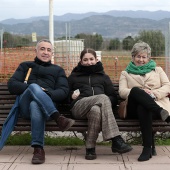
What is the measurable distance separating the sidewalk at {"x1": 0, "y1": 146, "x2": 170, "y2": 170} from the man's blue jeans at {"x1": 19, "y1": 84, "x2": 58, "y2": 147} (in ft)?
0.96

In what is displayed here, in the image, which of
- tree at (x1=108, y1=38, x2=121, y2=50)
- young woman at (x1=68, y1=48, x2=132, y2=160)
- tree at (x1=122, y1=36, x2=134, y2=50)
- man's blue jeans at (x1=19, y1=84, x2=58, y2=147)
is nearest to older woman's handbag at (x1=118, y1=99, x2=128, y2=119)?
young woman at (x1=68, y1=48, x2=132, y2=160)

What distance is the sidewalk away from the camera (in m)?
4.80

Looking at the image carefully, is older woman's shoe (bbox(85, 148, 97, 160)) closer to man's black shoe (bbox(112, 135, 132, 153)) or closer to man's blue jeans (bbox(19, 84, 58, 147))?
man's black shoe (bbox(112, 135, 132, 153))

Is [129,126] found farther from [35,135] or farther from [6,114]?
[6,114]

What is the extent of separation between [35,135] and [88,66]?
114 cm

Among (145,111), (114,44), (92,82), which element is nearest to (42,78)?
(92,82)

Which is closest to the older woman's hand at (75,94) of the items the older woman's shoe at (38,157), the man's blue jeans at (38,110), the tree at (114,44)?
the man's blue jeans at (38,110)

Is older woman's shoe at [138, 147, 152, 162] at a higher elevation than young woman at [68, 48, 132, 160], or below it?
below

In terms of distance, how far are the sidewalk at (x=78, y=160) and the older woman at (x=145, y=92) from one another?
207 mm

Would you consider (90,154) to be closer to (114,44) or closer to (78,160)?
(78,160)

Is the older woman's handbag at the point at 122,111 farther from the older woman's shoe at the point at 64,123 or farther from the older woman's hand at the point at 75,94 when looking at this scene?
the older woman's shoe at the point at 64,123

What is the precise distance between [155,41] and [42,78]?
8.78 meters

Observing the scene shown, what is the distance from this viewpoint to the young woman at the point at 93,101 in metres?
5.07

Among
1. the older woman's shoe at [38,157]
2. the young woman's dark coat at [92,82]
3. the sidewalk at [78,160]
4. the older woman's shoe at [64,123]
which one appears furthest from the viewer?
the young woman's dark coat at [92,82]
